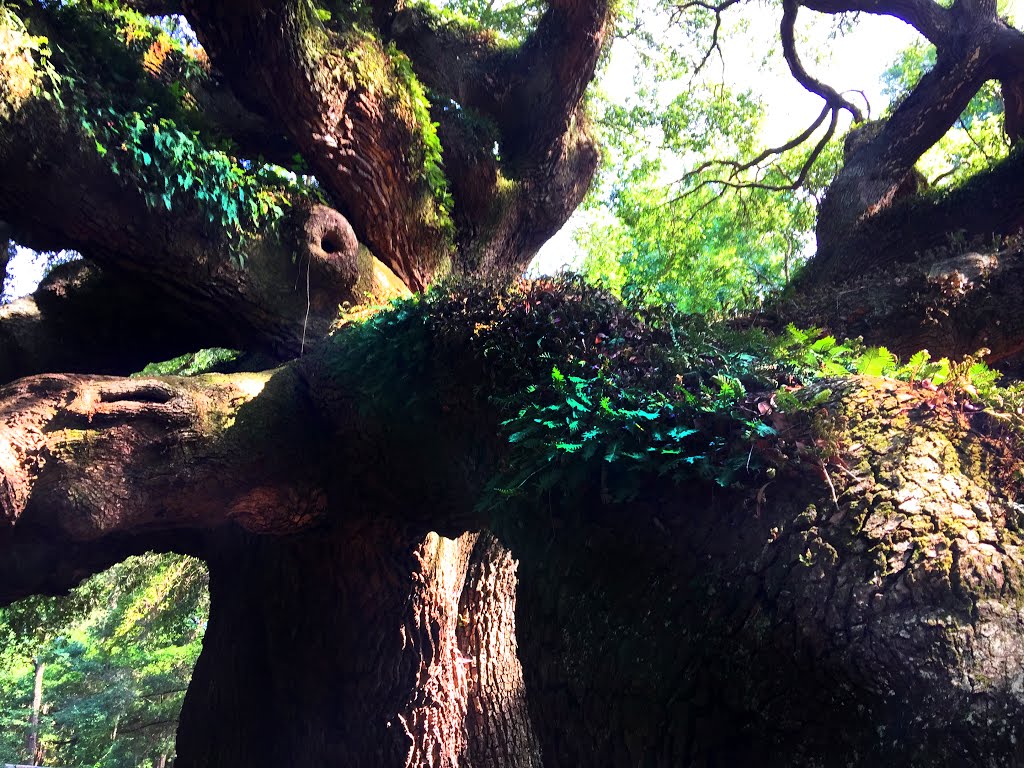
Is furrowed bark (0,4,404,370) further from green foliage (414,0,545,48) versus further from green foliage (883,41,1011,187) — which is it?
green foliage (883,41,1011,187)

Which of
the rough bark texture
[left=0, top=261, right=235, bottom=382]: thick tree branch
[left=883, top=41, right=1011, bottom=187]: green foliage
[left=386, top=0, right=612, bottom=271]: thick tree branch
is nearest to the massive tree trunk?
the rough bark texture

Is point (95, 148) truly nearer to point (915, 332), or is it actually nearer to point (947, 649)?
point (947, 649)

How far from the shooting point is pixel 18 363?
612 cm

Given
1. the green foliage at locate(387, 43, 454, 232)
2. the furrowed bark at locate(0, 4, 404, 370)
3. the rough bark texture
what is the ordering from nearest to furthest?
the rough bark texture
the furrowed bark at locate(0, 4, 404, 370)
the green foliage at locate(387, 43, 454, 232)

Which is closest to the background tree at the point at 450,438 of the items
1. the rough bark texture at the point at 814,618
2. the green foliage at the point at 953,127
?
the rough bark texture at the point at 814,618

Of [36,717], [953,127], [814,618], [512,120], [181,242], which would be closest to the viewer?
[814,618]

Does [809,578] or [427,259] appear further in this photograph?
[427,259]

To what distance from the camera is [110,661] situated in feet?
58.2

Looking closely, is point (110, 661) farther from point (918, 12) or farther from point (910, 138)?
point (918, 12)

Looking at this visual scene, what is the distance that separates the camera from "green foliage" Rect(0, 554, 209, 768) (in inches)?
352

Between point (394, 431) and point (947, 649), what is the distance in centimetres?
354

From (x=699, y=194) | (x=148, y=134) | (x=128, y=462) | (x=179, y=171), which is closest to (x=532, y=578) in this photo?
(x=128, y=462)

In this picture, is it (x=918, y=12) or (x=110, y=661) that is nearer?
(x=918, y=12)

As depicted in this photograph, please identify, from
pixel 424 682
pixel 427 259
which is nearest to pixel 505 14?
pixel 427 259
